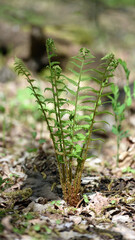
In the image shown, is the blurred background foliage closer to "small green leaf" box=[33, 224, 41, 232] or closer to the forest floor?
the forest floor

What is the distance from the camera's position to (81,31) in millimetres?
8328

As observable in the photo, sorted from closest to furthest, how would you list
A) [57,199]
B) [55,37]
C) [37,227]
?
[37,227] → [57,199] → [55,37]

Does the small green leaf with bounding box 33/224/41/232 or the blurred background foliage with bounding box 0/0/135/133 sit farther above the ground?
the blurred background foliage with bounding box 0/0/135/133

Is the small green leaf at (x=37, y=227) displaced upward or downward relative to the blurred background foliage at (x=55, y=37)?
downward

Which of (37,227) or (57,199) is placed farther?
(57,199)

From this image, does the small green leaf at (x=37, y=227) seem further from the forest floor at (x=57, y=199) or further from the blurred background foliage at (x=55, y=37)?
the blurred background foliage at (x=55, y=37)

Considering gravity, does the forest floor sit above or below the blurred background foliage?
below

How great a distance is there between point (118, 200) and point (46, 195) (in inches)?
23.3

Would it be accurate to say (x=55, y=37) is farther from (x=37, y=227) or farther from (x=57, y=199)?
(x=37, y=227)

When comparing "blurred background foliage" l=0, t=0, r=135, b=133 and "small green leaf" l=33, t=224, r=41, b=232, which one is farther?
"blurred background foliage" l=0, t=0, r=135, b=133

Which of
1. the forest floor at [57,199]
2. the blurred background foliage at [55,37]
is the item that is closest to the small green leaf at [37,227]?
the forest floor at [57,199]

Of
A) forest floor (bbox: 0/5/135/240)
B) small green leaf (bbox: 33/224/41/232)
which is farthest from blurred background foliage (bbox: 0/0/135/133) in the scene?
small green leaf (bbox: 33/224/41/232)

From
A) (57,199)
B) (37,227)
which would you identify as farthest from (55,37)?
(37,227)

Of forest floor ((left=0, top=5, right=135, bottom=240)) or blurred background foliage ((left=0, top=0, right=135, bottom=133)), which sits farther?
blurred background foliage ((left=0, top=0, right=135, bottom=133))
